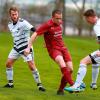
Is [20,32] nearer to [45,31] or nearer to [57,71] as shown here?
[45,31]

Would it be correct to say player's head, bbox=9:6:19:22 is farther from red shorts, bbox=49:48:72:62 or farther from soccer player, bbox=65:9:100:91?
soccer player, bbox=65:9:100:91

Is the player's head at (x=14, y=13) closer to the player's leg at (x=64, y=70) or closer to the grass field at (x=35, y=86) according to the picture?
the player's leg at (x=64, y=70)

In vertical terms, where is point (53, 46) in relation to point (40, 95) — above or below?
above

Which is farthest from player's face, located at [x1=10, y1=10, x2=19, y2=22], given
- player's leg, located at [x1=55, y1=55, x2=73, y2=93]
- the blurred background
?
the blurred background

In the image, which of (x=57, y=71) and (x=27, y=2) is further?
(x=27, y=2)

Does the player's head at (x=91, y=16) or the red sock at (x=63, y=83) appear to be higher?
the player's head at (x=91, y=16)

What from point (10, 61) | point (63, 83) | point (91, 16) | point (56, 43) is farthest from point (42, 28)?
point (10, 61)

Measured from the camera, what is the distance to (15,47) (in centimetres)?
1548

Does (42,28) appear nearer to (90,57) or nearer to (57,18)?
(57,18)

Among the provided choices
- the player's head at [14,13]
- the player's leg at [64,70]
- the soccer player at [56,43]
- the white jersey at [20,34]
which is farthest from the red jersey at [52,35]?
the player's head at [14,13]

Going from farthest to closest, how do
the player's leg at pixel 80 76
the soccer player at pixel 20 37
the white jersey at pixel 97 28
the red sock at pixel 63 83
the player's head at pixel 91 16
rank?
the soccer player at pixel 20 37, the red sock at pixel 63 83, the player's leg at pixel 80 76, the player's head at pixel 91 16, the white jersey at pixel 97 28

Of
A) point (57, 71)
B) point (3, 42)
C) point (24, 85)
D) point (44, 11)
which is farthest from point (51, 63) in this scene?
point (44, 11)

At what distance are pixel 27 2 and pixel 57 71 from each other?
87554mm

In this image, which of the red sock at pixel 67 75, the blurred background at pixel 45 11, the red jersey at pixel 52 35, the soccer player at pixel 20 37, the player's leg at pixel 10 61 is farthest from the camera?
the blurred background at pixel 45 11
